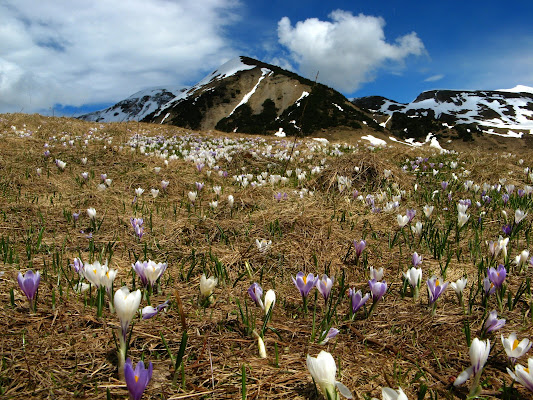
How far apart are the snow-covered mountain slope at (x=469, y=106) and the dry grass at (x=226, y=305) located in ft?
288

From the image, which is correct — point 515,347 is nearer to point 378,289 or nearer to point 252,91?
point 378,289

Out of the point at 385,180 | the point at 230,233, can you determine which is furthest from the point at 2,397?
the point at 385,180

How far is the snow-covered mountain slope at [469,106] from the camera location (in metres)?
90.8

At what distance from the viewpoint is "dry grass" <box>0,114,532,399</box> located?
1.57m

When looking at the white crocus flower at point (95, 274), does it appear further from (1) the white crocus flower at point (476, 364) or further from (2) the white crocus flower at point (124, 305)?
(1) the white crocus flower at point (476, 364)

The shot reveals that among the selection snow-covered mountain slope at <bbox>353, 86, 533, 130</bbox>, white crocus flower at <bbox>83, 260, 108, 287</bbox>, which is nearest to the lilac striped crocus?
white crocus flower at <bbox>83, 260, 108, 287</bbox>

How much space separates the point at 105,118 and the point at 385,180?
158 m

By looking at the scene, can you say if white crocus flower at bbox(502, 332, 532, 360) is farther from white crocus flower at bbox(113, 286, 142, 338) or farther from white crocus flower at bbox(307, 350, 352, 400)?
white crocus flower at bbox(113, 286, 142, 338)

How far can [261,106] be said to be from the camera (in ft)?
174

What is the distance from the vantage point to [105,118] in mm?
144000

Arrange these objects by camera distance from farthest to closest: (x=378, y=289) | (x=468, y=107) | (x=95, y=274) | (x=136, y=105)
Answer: (x=136, y=105) → (x=468, y=107) → (x=378, y=289) → (x=95, y=274)

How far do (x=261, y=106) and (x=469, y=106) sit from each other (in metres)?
82.5

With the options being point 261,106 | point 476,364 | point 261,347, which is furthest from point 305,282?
point 261,106

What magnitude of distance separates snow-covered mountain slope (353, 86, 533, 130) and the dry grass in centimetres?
8793
